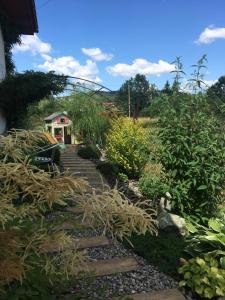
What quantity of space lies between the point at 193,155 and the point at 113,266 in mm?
1987

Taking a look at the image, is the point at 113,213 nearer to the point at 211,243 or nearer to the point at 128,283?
the point at 128,283

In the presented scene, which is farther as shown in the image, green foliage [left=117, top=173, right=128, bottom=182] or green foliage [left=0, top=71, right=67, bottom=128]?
green foliage [left=0, top=71, right=67, bottom=128]

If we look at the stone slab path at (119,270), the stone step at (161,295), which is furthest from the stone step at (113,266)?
the stone step at (161,295)

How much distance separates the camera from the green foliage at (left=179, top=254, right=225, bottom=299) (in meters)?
3.63

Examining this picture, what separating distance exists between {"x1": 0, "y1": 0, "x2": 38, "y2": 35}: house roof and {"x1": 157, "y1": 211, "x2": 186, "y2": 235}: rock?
6.63 metres

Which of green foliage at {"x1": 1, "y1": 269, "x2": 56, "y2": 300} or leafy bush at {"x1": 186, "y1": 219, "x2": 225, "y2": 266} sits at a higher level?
green foliage at {"x1": 1, "y1": 269, "x2": 56, "y2": 300}

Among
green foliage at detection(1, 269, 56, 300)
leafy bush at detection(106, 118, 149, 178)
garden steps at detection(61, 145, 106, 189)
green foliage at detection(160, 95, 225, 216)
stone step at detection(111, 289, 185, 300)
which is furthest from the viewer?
garden steps at detection(61, 145, 106, 189)

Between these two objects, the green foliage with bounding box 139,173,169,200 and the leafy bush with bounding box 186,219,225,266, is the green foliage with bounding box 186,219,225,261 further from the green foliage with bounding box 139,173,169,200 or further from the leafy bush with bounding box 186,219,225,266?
the green foliage with bounding box 139,173,169,200

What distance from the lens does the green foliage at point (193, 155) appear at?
17.6 ft

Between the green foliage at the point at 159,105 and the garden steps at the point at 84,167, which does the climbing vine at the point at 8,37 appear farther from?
the green foliage at the point at 159,105

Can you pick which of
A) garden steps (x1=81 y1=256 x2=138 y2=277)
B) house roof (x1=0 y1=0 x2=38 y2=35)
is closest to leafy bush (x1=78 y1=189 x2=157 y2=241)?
garden steps (x1=81 y1=256 x2=138 y2=277)

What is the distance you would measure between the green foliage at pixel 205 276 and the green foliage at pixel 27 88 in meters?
6.95

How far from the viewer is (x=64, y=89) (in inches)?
399

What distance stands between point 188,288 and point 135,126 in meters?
6.16
